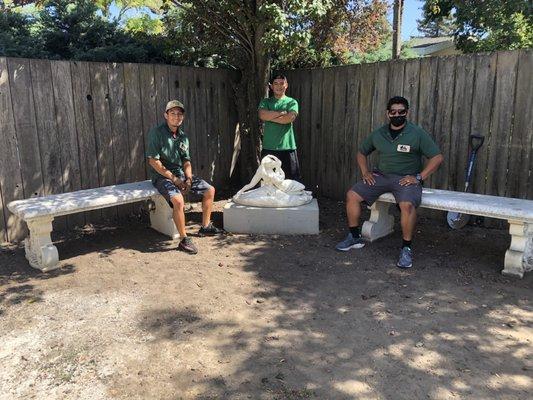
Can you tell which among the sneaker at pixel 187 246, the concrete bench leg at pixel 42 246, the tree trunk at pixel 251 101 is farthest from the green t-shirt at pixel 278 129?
the concrete bench leg at pixel 42 246

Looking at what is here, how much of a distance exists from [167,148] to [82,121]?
124 cm

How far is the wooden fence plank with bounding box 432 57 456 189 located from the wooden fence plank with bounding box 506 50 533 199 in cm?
71

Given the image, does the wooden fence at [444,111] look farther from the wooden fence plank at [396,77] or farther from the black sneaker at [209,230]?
the black sneaker at [209,230]

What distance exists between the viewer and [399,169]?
16.7 ft

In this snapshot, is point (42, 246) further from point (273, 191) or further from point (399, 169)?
point (399, 169)

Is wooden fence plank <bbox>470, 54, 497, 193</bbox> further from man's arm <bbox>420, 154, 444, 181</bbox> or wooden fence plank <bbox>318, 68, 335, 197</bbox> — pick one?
wooden fence plank <bbox>318, 68, 335, 197</bbox>

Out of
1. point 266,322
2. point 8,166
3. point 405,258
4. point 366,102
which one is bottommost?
point 266,322

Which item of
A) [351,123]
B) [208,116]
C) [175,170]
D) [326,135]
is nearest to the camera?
[175,170]

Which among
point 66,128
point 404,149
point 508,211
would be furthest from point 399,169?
point 66,128

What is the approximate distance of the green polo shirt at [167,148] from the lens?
5.13 m

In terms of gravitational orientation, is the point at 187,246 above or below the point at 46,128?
below

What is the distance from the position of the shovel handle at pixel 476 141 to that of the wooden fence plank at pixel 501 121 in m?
0.11

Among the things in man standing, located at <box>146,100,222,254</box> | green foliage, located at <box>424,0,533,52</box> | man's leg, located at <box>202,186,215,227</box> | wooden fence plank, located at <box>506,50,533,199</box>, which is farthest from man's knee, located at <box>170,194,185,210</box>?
green foliage, located at <box>424,0,533,52</box>

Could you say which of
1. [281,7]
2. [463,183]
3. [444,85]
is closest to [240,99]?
[281,7]
